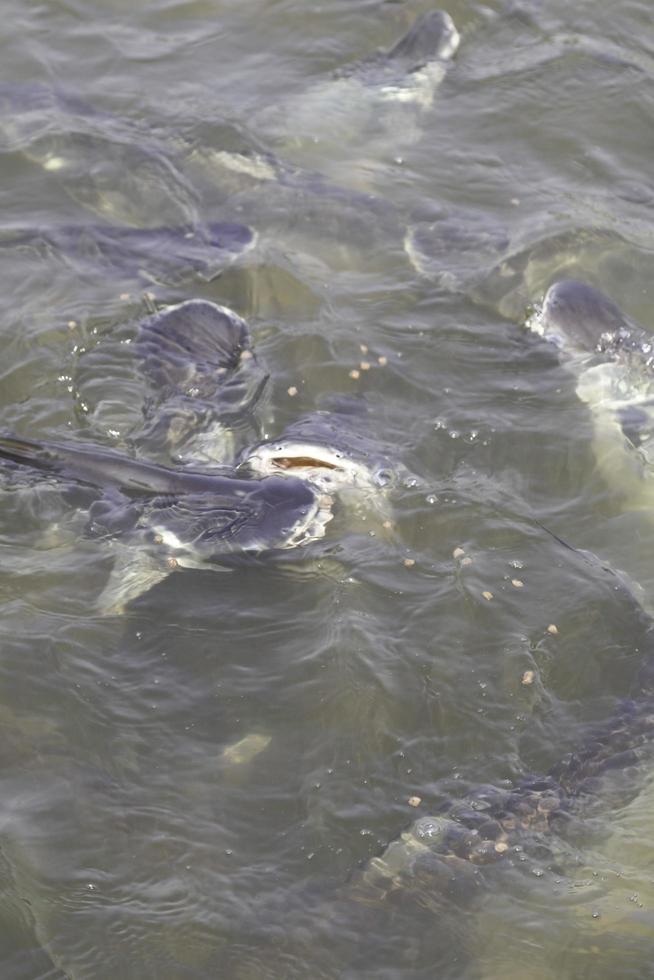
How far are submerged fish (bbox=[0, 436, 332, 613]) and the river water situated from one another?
0.33 feet

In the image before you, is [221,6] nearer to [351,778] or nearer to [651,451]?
[651,451]

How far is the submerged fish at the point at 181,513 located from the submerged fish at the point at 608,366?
159 centimetres

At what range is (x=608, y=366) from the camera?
630 centimetres

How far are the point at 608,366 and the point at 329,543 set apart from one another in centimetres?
191

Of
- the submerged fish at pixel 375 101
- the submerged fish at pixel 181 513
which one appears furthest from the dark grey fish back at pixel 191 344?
the submerged fish at pixel 375 101

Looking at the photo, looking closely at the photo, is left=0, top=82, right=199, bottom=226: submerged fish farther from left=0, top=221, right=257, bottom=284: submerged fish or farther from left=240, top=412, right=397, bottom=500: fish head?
left=240, top=412, right=397, bottom=500: fish head

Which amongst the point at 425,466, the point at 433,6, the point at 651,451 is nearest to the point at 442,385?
the point at 425,466

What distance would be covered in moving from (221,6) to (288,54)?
876mm

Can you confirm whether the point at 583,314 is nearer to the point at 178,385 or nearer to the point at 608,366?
the point at 608,366

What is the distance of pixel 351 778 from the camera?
171 inches

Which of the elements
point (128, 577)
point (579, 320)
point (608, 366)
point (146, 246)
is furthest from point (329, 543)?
point (146, 246)

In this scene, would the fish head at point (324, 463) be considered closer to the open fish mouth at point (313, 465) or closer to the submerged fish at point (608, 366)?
the open fish mouth at point (313, 465)

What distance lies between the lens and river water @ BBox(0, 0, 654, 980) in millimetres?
3953

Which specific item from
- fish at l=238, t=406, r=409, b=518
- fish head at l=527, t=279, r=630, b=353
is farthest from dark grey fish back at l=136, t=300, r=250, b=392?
fish head at l=527, t=279, r=630, b=353
